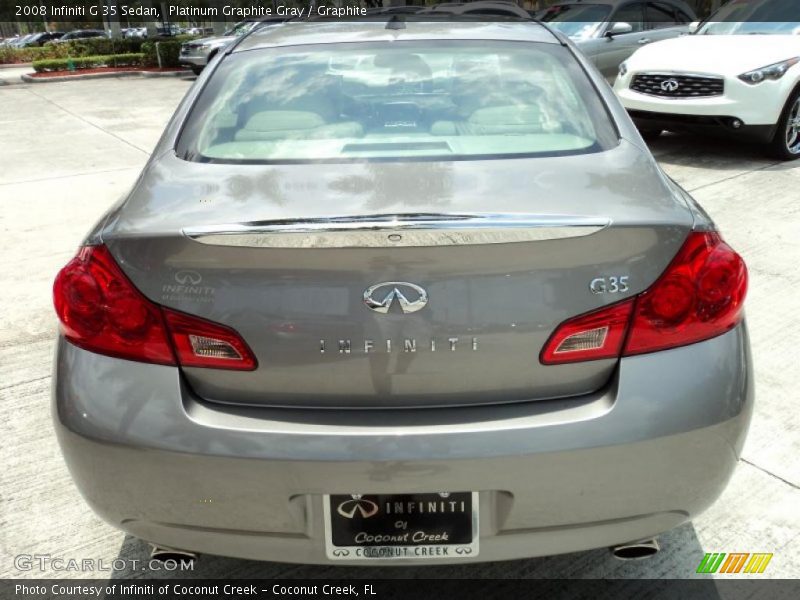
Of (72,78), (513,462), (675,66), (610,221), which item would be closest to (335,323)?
(513,462)

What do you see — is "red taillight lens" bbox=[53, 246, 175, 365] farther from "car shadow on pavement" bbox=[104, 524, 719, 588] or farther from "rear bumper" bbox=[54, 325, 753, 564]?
"car shadow on pavement" bbox=[104, 524, 719, 588]

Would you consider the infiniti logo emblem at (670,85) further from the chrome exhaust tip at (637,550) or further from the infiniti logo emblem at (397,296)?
the infiniti logo emblem at (397,296)

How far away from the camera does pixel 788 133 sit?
23.5 ft

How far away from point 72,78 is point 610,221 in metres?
19.9

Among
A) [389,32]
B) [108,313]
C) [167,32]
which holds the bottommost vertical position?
[167,32]

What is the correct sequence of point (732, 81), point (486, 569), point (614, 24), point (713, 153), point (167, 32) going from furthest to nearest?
point (167, 32) < point (614, 24) < point (713, 153) < point (732, 81) < point (486, 569)

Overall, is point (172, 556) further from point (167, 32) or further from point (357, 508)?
point (167, 32)

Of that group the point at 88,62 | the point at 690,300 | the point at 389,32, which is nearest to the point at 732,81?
the point at 389,32

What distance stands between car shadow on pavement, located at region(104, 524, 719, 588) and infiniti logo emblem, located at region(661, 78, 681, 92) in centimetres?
591

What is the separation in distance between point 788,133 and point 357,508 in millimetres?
6982

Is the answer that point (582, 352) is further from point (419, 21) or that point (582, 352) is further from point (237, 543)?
point (419, 21)

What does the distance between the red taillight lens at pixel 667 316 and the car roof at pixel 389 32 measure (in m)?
1.34

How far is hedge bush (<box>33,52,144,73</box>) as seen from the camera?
2056cm

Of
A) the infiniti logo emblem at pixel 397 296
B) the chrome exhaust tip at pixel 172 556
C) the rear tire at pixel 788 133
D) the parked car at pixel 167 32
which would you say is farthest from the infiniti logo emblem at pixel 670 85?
the parked car at pixel 167 32
